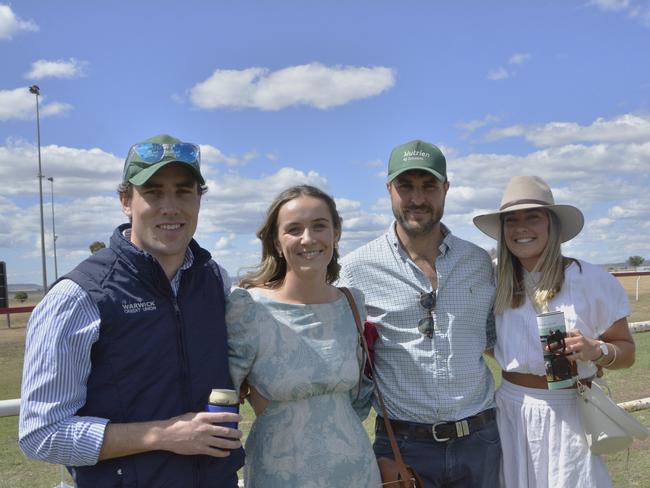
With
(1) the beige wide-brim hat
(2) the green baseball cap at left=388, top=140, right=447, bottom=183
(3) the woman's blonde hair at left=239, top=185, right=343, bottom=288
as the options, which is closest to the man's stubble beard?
(2) the green baseball cap at left=388, top=140, right=447, bottom=183

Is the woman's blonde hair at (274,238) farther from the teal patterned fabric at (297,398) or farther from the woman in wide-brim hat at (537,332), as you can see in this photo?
the woman in wide-brim hat at (537,332)

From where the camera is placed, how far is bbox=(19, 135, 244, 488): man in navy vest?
6.72ft

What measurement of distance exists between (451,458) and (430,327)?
691 millimetres

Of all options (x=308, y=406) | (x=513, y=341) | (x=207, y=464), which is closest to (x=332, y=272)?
(x=308, y=406)

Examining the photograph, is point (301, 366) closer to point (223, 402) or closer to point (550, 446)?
point (223, 402)

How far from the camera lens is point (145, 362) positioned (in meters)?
2.18

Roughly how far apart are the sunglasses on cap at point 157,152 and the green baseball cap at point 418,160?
4.80 ft

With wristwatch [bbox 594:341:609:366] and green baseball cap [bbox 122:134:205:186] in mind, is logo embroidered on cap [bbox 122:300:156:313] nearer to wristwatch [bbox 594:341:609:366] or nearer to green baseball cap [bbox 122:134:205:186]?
green baseball cap [bbox 122:134:205:186]

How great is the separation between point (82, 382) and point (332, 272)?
5.13ft

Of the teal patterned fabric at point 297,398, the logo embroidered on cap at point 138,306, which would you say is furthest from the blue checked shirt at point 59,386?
the teal patterned fabric at point 297,398

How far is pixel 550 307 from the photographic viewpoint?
336 cm

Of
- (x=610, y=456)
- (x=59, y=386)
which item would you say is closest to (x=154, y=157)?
(x=59, y=386)

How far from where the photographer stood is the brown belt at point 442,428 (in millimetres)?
3238

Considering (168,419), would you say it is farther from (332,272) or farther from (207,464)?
(332,272)
